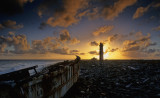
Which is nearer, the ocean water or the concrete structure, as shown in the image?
the concrete structure

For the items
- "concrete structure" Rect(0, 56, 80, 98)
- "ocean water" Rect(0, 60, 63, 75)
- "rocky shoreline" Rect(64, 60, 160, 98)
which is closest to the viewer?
"concrete structure" Rect(0, 56, 80, 98)

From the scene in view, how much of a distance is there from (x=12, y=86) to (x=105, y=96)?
3.59 metres

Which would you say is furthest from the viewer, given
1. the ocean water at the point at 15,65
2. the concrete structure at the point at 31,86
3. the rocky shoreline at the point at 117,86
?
the ocean water at the point at 15,65


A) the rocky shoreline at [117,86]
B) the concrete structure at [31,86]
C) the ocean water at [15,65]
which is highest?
the concrete structure at [31,86]

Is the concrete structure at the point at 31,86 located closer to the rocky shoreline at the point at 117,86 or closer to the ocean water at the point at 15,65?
the rocky shoreline at the point at 117,86

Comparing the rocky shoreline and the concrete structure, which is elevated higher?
the concrete structure

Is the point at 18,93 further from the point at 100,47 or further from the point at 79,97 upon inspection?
the point at 100,47

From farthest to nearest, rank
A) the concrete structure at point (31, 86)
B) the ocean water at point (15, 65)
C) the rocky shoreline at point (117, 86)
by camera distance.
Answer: the ocean water at point (15, 65) < the rocky shoreline at point (117, 86) < the concrete structure at point (31, 86)

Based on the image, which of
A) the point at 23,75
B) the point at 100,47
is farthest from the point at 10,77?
the point at 100,47

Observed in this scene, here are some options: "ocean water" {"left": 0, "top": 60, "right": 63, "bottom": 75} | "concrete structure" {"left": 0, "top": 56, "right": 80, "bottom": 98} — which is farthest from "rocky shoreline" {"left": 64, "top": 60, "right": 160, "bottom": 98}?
"ocean water" {"left": 0, "top": 60, "right": 63, "bottom": 75}

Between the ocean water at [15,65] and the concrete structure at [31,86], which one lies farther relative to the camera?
the ocean water at [15,65]

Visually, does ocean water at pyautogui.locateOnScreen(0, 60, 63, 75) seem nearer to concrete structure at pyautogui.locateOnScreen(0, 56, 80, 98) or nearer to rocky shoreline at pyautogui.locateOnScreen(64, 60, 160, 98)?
rocky shoreline at pyautogui.locateOnScreen(64, 60, 160, 98)

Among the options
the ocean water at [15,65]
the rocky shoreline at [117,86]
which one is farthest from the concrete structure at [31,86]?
the ocean water at [15,65]

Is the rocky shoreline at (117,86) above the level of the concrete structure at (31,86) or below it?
below
